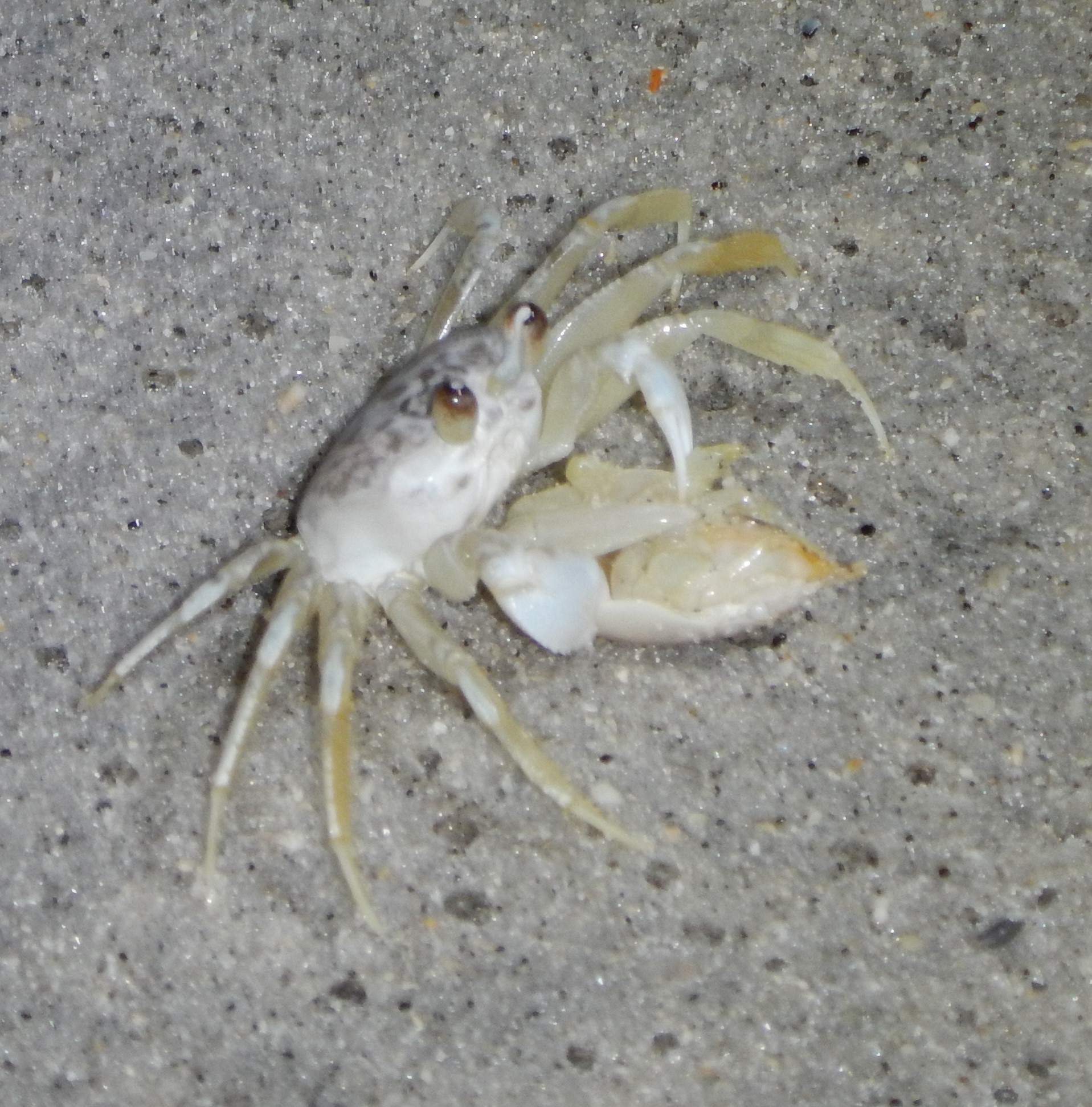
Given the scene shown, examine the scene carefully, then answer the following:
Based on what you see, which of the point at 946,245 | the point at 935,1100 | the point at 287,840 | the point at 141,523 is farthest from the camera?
the point at 946,245

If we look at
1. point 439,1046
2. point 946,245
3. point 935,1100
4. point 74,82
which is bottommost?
point 439,1046

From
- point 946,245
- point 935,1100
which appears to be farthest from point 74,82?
point 935,1100

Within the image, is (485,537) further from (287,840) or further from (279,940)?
(279,940)

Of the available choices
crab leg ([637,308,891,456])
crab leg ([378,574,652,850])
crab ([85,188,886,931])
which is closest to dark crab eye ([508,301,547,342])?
crab ([85,188,886,931])

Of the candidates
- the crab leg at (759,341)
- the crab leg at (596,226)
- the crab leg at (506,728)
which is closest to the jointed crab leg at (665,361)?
the crab leg at (759,341)

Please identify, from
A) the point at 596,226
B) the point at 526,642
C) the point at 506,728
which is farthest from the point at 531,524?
the point at 596,226

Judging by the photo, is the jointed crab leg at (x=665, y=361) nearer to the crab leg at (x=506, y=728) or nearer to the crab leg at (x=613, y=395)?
the crab leg at (x=613, y=395)
